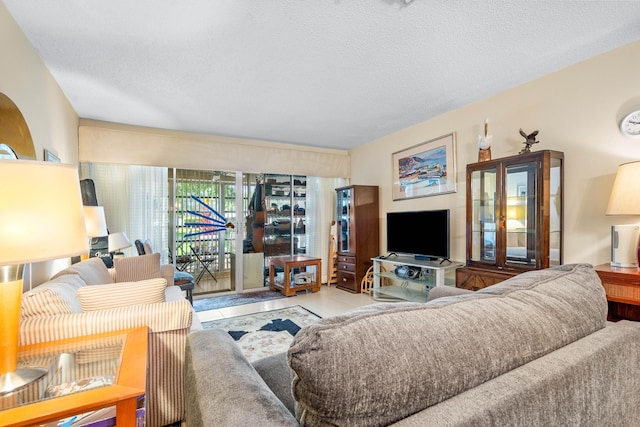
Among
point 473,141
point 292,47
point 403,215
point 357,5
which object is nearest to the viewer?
point 357,5

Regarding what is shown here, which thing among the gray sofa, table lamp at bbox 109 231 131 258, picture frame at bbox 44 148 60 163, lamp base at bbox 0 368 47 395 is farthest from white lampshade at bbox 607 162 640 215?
table lamp at bbox 109 231 131 258

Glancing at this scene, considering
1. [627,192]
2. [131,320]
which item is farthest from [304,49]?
[627,192]

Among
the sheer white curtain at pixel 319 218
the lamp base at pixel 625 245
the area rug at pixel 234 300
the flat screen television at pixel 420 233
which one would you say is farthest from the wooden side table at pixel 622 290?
the sheer white curtain at pixel 319 218

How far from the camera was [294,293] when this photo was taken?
4492 millimetres

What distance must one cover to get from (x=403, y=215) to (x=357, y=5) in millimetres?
2751

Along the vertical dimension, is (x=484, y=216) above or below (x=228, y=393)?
above

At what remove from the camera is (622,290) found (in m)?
1.88

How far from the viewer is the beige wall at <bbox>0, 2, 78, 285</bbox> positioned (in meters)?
1.76

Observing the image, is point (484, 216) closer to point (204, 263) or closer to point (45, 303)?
point (45, 303)

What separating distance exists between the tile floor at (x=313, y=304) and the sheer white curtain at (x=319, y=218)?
2.49ft

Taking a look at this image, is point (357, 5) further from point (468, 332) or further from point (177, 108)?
point (177, 108)

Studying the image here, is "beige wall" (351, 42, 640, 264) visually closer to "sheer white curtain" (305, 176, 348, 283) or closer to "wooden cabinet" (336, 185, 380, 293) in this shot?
"wooden cabinet" (336, 185, 380, 293)

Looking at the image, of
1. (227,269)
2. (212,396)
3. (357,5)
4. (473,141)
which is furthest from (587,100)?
(227,269)

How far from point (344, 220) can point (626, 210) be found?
3.41 metres
